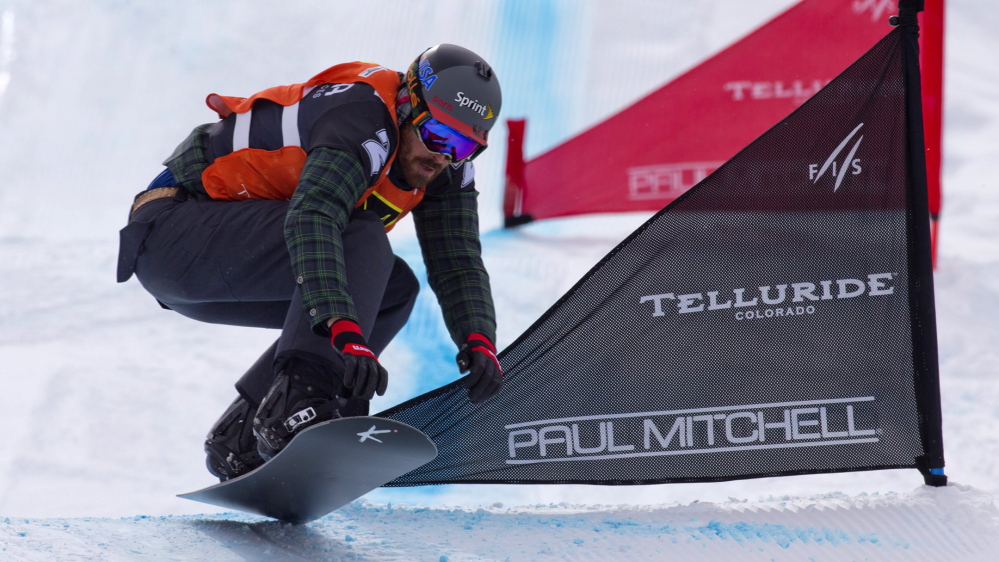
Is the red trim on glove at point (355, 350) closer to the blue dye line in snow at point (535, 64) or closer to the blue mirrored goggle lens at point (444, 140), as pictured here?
the blue mirrored goggle lens at point (444, 140)

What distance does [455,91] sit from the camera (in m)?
2.19

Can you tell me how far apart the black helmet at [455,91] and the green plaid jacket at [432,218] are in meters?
0.23

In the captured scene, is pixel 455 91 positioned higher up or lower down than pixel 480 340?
higher up

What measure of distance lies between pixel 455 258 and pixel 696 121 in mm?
3026

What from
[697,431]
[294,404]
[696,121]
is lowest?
[697,431]

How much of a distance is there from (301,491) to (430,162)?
798 mm

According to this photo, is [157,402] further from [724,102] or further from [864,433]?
[724,102]

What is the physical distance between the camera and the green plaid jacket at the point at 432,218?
203 centimetres

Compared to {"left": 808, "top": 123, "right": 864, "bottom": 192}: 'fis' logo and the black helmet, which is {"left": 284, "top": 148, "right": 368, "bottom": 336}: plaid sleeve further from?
{"left": 808, "top": 123, "right": 864, "bottom": 192}: 'fis' logo

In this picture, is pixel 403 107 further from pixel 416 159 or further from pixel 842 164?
pixel 842 164

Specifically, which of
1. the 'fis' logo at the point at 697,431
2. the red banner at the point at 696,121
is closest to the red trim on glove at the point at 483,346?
the 'fis' logo at the point at 697,431

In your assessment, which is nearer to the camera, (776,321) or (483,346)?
(776,321)

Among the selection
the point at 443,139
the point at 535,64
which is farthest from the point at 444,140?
the point at 535,64

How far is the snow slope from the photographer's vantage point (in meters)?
2.08
